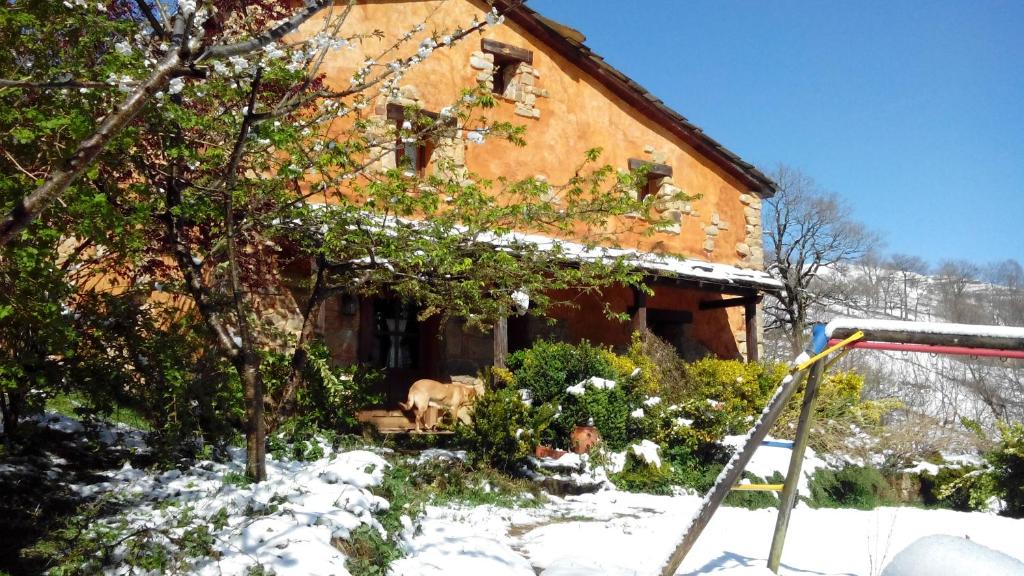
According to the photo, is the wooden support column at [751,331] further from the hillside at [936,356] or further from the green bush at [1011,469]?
the hillside at [936,356]

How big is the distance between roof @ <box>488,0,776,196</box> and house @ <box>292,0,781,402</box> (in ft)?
0.07

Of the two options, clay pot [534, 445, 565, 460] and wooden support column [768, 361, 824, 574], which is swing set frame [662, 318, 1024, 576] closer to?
wooden support column [768, 361, 824, 574]

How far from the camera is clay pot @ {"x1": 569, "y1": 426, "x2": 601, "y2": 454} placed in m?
8.05

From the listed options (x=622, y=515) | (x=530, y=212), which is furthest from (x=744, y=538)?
(x=530, y=212)

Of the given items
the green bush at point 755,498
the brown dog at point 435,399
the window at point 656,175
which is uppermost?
the window at point 656,175

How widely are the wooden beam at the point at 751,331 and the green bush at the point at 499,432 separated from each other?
576 cm

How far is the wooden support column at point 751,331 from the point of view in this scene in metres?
11.9

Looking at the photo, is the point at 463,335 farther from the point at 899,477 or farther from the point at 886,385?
the point at 886,385

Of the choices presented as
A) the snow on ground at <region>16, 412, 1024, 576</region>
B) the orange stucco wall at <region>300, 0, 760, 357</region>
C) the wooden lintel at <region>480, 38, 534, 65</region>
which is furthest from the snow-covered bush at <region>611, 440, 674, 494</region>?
the wooden lintel at <region>480, 38, 534, 65</region>

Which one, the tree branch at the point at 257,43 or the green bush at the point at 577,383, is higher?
the tree branch at the point at 257,43

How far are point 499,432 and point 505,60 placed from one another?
5.97 meters

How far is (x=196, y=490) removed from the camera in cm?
459

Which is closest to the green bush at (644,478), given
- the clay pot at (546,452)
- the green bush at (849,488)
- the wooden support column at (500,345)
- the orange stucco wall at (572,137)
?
the clay pot at (546,452)

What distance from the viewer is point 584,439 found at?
8.07 m
